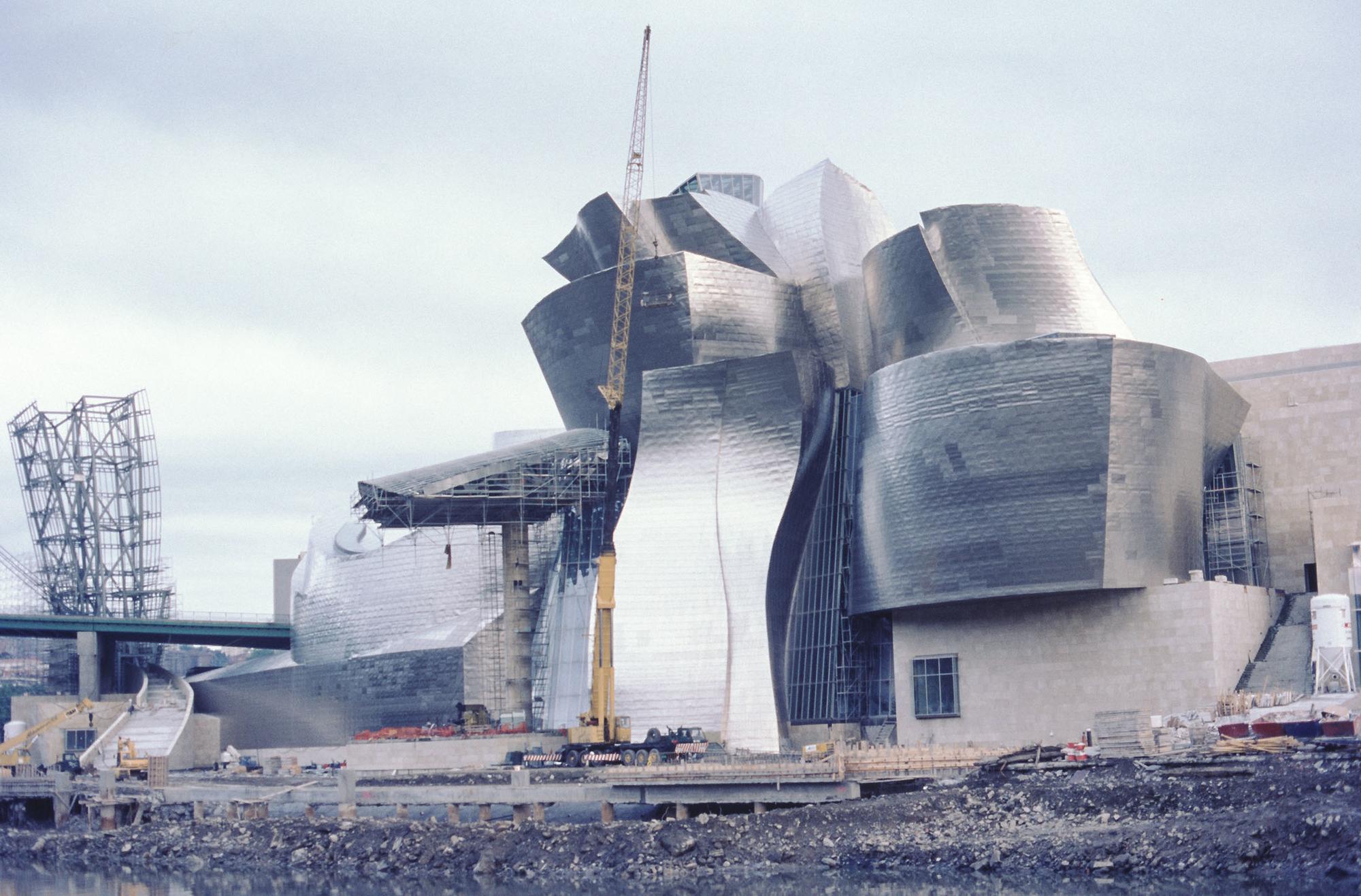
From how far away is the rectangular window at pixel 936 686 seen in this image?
62.6 metres

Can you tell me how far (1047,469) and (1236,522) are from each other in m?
10.9

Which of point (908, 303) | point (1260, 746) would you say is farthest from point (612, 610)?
point (1260, 746)

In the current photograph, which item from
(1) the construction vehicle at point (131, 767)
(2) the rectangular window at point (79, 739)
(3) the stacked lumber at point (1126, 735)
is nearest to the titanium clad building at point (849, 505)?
(3) the stacked lumber at point (1126, 735)

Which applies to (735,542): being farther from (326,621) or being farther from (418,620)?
(326,621)

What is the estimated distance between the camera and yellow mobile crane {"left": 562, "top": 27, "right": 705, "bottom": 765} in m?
61.0

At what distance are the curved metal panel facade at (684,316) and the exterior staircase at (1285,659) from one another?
77.9ft

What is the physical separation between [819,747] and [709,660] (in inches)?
510

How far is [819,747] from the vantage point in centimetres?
5416

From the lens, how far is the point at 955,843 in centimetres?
4062

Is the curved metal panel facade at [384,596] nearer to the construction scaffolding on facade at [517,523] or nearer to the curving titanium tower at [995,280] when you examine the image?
the construction scaffolding on facade at [517,523]

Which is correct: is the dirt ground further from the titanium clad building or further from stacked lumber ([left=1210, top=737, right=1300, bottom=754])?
the titanium clad building

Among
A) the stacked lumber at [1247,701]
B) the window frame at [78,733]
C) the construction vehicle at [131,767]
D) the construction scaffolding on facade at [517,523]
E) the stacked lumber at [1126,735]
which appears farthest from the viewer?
the window frame at [78,733]

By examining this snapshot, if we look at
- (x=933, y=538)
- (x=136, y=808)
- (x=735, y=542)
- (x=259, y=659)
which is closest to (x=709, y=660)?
(x=735, y=542)

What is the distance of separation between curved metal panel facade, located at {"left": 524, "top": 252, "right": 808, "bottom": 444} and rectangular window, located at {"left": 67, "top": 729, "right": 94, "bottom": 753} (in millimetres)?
33949
